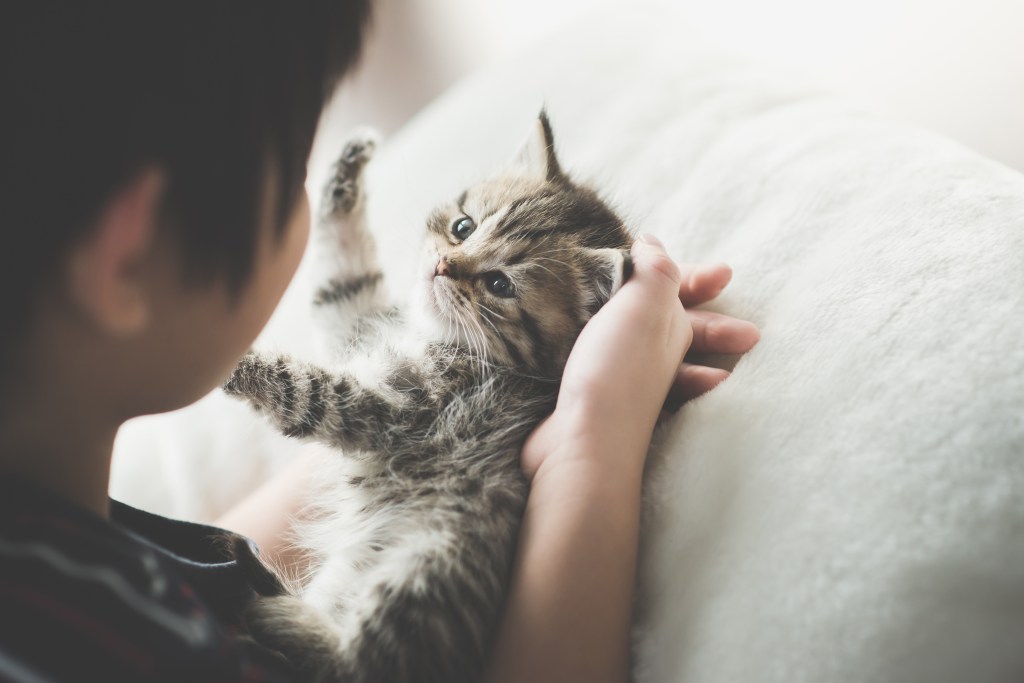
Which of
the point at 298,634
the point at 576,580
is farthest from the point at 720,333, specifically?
the point at 298,634

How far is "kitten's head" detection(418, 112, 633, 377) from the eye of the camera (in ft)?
2.87

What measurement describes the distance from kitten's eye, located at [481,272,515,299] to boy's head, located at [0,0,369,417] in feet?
1.29

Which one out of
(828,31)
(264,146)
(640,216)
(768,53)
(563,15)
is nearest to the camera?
(264,146)

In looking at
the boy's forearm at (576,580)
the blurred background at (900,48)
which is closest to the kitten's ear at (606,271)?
the boy's forearm at (576,580)

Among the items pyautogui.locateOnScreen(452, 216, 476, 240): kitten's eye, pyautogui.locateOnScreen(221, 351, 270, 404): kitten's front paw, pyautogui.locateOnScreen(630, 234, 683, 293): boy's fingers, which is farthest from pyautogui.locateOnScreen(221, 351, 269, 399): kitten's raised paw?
pyautogui.locateOnScreen(630, 234, 683, 293): boy's fingers

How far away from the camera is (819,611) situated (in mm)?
505

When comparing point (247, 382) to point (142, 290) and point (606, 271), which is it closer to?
point (142, 290)

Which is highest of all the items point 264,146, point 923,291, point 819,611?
point 264,146

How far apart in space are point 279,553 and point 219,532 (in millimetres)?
194

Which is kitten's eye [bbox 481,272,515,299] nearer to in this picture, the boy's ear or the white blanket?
the white blanket

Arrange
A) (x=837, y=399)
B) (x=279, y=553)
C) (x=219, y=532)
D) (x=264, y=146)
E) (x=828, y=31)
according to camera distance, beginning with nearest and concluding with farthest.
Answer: (x=264, y=146) < (x=837, y=399) < (x=219, y=532) < (x=279, y=553) < (x=828, y=31)

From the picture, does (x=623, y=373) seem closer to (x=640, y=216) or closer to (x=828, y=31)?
(x=640, y=216)

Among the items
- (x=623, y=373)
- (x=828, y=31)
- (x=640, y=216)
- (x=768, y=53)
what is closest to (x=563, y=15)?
(x=768, y=53)

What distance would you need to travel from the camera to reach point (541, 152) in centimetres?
100
